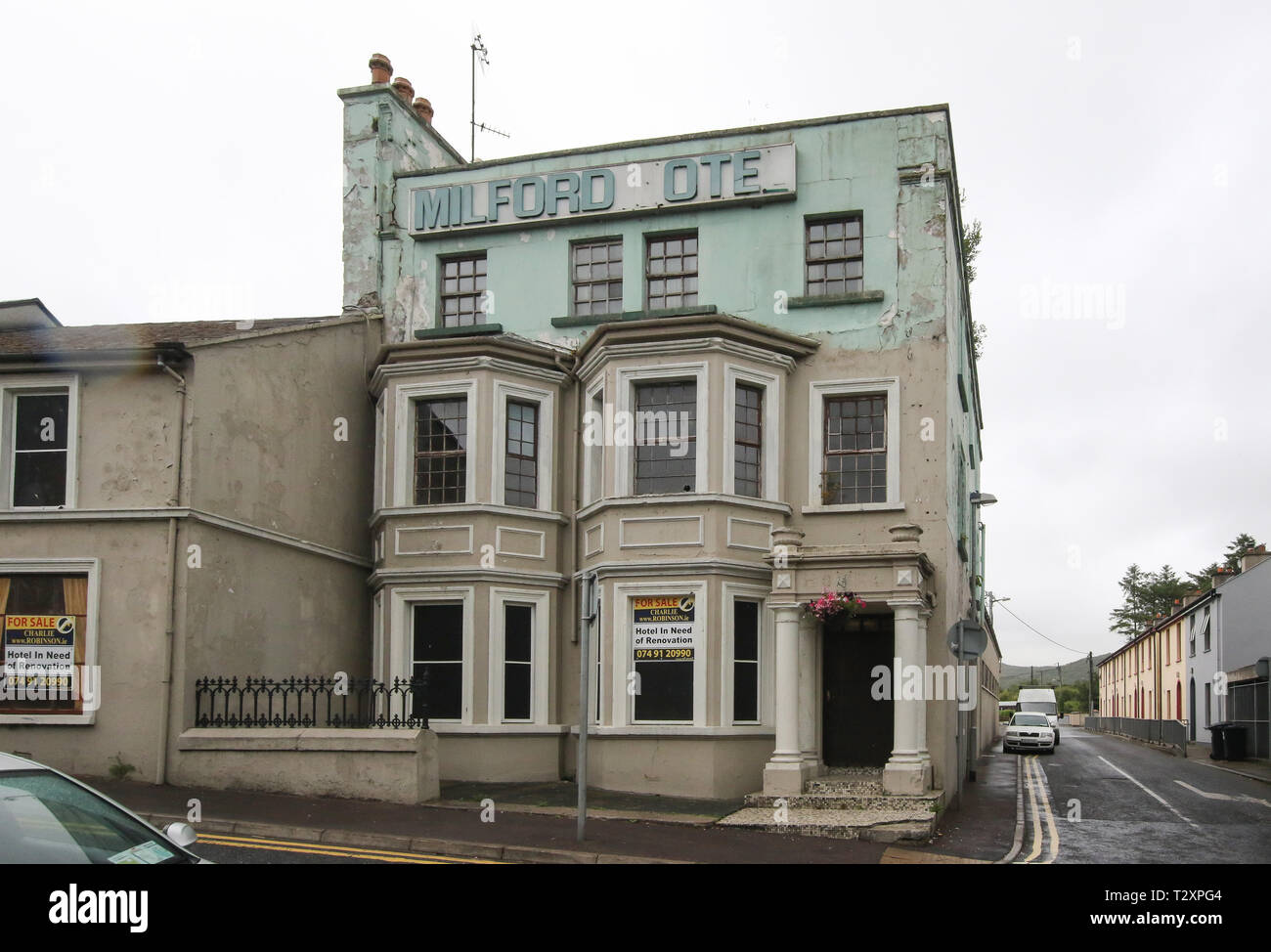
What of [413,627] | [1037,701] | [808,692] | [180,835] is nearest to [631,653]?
[808,692]

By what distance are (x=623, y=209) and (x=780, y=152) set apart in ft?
9.37

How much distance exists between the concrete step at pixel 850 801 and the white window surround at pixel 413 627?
5046 mm

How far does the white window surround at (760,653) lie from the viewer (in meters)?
17.9

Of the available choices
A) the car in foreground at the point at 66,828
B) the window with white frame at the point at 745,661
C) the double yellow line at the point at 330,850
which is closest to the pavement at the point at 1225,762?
the window with white frame at the point at 745,661

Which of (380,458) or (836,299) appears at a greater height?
(836,299)

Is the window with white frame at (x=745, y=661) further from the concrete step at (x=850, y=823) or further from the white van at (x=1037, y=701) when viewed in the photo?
the white van at (x=1037, y=701)

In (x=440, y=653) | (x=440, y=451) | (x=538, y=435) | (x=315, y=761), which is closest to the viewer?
(x=315, y=761)

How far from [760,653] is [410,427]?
703cm

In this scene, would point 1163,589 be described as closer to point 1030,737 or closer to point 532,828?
point 1030,737

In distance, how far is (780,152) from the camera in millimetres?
19875

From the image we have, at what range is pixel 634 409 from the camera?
1905cm

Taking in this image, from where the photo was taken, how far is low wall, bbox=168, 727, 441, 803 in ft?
50.4

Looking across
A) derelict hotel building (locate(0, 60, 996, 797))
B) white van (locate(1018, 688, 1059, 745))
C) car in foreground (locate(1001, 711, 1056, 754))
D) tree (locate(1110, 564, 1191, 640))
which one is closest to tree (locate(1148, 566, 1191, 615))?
tree (locate(1110, 564, 1191, 640))
